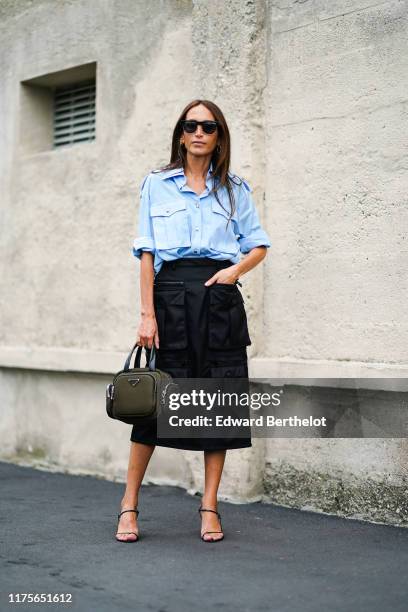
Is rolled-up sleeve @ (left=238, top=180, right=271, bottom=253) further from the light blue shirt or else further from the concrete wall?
the concrete wall

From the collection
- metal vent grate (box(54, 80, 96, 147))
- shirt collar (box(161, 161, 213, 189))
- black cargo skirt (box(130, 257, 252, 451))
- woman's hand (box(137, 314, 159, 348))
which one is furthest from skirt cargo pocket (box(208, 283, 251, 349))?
metal vent grate (box(54, 80, 96, 147))

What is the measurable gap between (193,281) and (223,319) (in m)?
0.22

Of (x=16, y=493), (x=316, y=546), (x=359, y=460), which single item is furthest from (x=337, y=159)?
(x=16, y=493)

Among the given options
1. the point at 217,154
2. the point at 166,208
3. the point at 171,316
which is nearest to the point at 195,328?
the point at 171,316

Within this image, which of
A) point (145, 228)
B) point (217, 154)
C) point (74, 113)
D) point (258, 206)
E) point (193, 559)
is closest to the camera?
point (193, 559)

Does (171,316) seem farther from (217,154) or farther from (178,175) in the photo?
(217,154)

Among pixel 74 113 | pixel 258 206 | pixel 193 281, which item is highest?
pixel 74 113

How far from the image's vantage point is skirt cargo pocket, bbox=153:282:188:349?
3.99 meters

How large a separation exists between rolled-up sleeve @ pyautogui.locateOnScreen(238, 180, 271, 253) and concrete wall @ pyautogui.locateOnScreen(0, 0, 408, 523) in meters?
0.74

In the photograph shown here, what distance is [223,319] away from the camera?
159 inches

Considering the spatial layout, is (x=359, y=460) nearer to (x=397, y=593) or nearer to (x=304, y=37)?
(x=397, y=593)

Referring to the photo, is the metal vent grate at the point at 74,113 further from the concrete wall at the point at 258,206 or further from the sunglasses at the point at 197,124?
the sunglasses at the point at 197,124

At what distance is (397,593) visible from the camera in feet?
10.7

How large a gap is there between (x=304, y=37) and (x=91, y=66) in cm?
193
